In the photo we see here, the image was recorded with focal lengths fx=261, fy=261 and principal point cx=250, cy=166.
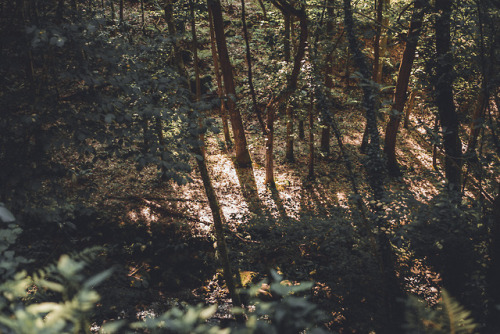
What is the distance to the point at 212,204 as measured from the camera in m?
4.15

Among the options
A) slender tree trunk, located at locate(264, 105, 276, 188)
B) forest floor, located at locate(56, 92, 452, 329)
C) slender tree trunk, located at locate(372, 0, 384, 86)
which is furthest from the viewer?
slender tree trunk, located at locate(372, 0, 384, 86)

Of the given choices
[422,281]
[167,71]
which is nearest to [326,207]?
[422,281]

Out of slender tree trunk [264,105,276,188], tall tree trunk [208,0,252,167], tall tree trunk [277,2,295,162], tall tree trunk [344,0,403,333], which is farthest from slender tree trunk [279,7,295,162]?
tall tree trunk [344,0,403,333]

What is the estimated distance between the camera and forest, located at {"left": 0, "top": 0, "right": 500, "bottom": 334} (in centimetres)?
171

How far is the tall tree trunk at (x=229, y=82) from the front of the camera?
27.3ft

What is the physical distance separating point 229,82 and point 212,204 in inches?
247

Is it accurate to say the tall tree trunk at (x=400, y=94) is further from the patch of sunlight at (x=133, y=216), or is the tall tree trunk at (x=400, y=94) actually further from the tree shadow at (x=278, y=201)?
the patch of sunlight at (x=133, y=216)

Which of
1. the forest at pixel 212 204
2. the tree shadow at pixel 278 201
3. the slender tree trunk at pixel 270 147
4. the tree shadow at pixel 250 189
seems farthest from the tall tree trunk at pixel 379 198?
the tree shadow at pixel 250 189

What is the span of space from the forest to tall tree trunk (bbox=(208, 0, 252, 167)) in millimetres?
91

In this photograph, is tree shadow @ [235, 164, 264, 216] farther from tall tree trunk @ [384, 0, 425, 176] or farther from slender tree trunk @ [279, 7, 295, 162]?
tall tree trunk @ [384, 0, 425, 176]

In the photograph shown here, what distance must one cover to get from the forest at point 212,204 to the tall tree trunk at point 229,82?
0.09 m

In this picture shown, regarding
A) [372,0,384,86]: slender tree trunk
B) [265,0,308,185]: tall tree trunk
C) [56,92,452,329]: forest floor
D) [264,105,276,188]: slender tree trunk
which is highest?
[372,0,384,86]: slender tree trunk

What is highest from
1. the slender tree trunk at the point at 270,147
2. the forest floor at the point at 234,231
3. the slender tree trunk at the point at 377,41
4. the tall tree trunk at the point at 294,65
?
the slender tree trunk at the point at 377,41

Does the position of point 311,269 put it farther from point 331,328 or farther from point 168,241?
point 168,241
